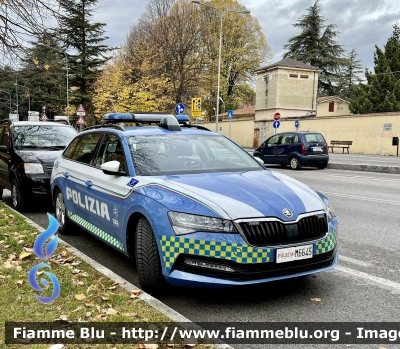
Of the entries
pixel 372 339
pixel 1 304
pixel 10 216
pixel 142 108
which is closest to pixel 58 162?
pixel 10 216

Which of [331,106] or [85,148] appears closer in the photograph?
[85,148]

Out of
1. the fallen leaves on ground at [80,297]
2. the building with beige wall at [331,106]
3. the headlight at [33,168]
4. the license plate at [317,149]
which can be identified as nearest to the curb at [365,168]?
the license plate at [317,149]

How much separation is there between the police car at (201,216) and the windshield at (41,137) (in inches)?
161

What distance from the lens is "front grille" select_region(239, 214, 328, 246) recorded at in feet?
11.2

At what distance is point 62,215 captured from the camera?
20.7 feet

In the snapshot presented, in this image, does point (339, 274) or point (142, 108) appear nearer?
point (339, 274)

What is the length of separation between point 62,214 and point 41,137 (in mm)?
3118

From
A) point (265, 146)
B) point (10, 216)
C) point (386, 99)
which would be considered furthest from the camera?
point (386, 99)

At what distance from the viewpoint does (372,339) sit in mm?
3154

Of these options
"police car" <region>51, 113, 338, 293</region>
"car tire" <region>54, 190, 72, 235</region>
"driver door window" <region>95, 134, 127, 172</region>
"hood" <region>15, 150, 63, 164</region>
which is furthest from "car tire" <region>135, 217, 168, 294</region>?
"hood" <region>15, 150, 63, 164</region>

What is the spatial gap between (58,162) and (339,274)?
14.3ft

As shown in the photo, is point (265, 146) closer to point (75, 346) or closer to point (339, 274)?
point (339, 274)

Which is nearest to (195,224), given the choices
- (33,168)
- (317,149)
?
(33,168)

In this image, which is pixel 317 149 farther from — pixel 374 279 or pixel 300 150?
pixel 374 279
